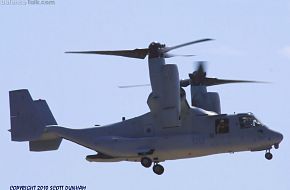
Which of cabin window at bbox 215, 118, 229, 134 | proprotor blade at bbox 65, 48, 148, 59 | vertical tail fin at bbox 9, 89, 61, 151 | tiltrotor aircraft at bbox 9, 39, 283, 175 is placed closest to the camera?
tiltrotor aircraft at bbox 9, 39, 283, 175

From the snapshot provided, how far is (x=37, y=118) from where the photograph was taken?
39000mm

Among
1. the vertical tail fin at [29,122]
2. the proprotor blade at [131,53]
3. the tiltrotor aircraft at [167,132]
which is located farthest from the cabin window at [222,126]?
the vertical tail fin at [29,122]

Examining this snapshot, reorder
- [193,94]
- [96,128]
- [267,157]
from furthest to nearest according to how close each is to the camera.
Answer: [193,94], [96,128], [267,157]

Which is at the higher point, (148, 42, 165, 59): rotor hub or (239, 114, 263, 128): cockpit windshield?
(148, 42, 165, 59): rotor hub

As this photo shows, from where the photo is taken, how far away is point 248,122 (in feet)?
117

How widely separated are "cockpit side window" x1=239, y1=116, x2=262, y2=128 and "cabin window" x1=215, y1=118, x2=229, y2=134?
623mm

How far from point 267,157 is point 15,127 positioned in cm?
1163

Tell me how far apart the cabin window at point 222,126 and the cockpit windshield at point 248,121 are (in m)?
0.63

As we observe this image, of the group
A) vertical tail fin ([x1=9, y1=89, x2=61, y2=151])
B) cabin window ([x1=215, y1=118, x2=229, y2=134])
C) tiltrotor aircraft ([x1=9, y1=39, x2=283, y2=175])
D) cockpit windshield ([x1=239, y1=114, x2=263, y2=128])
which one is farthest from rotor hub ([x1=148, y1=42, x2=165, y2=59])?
vertical tail fin ([x1=9, y1=89, x2=61, y2=151])

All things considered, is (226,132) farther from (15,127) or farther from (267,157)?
(15,127)

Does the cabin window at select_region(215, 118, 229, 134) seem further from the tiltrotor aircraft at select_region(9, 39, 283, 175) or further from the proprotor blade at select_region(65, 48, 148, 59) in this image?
the proprotor blade at select_region(65, 48, 148, 59)

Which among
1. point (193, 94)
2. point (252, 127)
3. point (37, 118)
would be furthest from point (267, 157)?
point (37, 118)

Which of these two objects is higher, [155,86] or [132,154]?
[155,86]

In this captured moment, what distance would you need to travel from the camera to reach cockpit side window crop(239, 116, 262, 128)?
35531mm
